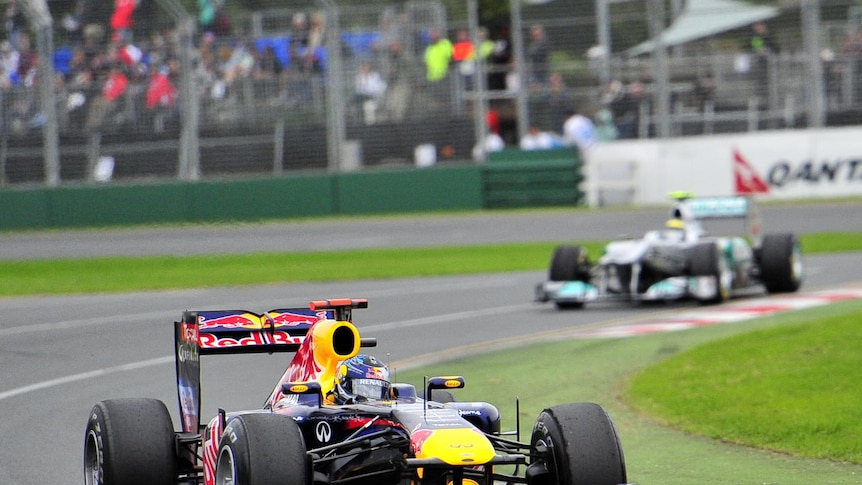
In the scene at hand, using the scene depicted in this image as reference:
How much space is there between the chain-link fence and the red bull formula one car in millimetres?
22488

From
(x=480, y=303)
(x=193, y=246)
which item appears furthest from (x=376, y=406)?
(x=193, y=246)

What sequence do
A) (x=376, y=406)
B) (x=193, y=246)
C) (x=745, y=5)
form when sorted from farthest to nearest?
(x=745, y=5)
(x=193, y=246)
(x=376, y=406)

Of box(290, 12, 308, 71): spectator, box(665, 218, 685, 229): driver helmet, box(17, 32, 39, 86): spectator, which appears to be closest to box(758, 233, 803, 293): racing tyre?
box(665, 218, 685, 229): driver helmet

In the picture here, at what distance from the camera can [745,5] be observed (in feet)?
96.0

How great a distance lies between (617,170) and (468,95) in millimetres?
3615

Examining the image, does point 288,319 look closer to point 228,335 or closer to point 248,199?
point 228,335

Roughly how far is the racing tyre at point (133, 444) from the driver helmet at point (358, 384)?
874 millimetres

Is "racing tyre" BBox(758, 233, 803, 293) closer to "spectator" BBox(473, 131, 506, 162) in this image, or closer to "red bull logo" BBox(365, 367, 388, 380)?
"red bull logo" BBox(365, 367, 388, 380)

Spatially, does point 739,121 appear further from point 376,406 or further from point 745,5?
point 376,406

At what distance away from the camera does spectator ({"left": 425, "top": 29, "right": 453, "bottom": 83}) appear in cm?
3014

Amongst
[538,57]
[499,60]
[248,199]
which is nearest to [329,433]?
[248,199]

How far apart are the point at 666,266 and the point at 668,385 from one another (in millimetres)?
6509

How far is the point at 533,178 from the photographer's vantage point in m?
29.7

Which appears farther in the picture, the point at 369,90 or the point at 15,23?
the point at 369,90
